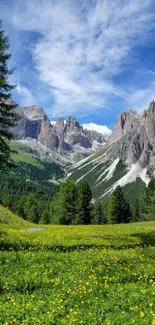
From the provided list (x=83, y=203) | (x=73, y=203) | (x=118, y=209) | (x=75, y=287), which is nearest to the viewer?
(x=75, y=287)

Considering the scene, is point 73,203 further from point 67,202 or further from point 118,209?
point 118,209

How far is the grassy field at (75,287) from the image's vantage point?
30.5 ft

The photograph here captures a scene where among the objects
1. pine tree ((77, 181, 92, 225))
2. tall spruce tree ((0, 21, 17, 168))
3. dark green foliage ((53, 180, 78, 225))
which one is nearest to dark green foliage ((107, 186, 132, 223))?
pine tree ((77, 181, 92, 225))

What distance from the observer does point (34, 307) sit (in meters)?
9.77

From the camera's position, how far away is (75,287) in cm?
1174

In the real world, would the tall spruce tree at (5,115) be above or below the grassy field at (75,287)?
above

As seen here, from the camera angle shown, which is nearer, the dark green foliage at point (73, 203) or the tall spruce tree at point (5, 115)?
the tall spruce tree at point (5, 115)

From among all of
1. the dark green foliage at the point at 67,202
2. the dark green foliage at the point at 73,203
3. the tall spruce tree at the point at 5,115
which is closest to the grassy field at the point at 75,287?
the tall spruce tree at the point at 5,115

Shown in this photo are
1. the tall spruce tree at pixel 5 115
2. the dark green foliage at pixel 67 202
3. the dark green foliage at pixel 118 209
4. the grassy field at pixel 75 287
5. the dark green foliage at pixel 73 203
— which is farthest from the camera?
the dark green foliage at pixel 118 209

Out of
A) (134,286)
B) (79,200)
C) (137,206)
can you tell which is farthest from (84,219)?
(134,286)

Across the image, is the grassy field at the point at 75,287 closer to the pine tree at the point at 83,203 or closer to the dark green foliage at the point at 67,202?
the dark green foliage at the point at 67,202

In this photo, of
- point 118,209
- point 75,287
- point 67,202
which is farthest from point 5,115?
point 118,209

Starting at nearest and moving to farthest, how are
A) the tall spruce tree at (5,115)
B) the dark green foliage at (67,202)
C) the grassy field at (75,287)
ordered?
the grassy field at (75,287) → the tall spruce tree at (5,115) → the dark green foliage at (67,202)

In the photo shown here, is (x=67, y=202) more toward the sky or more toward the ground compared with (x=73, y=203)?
more toward the sky
